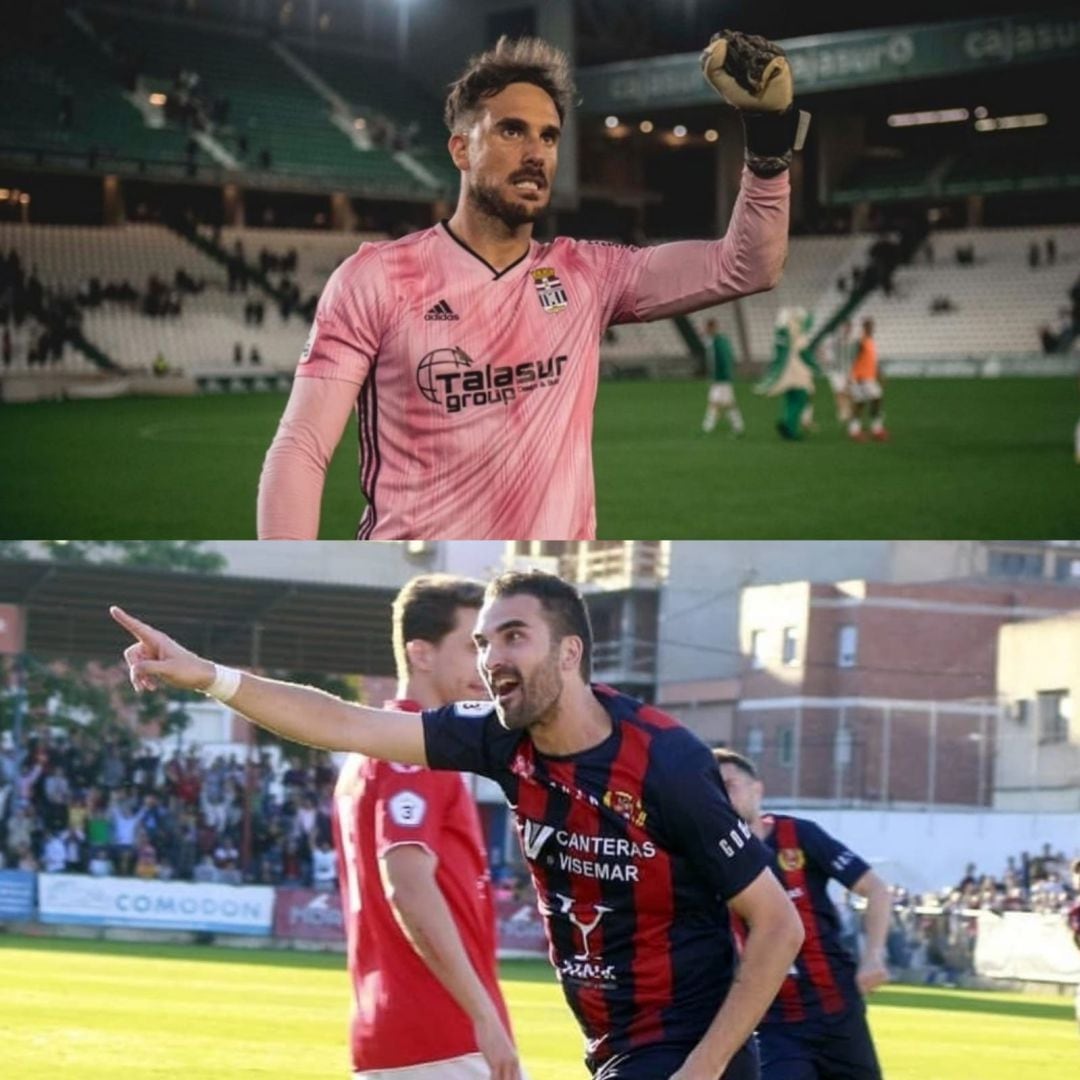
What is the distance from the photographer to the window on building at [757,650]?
4.43 m

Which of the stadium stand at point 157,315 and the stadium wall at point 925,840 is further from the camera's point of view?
the stadium stand at point 157,315

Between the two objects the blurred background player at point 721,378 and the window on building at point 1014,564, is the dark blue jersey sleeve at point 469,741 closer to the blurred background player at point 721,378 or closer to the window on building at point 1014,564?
the window on building at point 1014,564

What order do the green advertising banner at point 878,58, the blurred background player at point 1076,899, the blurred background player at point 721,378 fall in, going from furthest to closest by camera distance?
the green advertising banner at point 878,58 → the blurred background player at point 721,378 → the blurred background player at point 1076,899

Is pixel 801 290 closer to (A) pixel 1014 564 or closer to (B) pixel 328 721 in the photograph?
(A) pixel 1014 564

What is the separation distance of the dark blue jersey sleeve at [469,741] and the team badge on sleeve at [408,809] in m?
0.45

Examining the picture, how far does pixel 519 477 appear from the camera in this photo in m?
3.17

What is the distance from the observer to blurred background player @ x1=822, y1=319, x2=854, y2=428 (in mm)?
20378

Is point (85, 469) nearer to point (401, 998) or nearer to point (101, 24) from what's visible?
point (401, 998)

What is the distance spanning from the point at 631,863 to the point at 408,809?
→ 2.32ft

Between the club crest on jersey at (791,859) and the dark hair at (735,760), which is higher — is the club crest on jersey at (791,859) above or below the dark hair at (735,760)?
below

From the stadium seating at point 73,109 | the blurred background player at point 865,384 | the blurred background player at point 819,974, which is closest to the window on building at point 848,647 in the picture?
the blurred background player at point 819,974

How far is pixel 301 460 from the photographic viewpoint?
9.82 feet

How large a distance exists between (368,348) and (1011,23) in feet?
107

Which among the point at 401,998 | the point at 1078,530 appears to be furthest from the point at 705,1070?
the point at 1078,530
